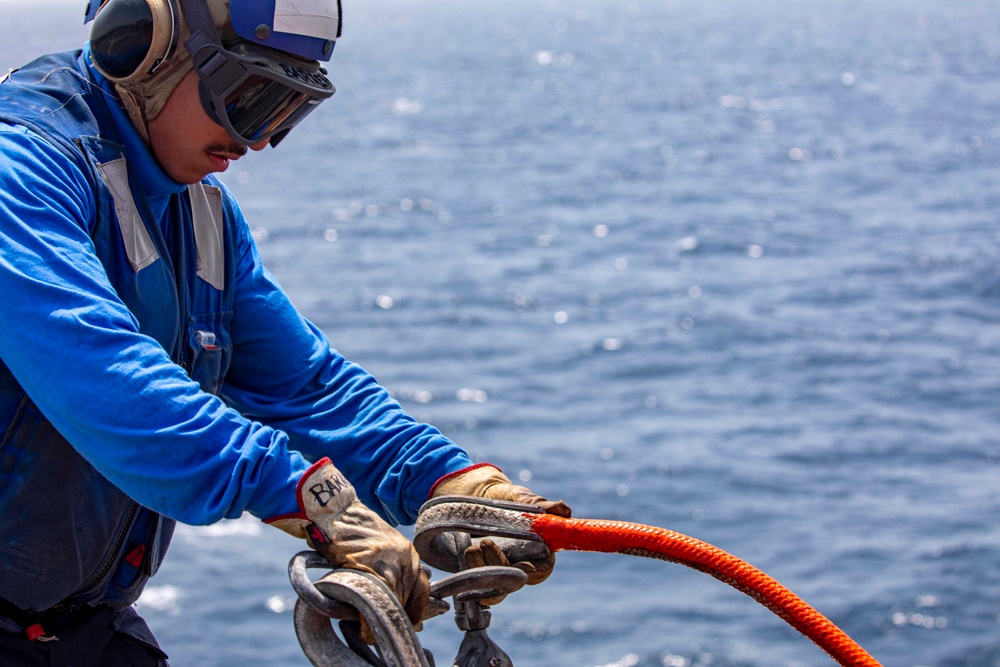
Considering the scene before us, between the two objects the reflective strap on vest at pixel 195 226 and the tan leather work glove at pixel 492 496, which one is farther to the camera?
the tan leather work glove at pixel 492 496

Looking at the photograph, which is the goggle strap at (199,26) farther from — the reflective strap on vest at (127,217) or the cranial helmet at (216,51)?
the reflective strap on vest at (127,217)

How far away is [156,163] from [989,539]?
18195 millimetres

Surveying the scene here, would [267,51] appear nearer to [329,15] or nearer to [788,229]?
[329,15]

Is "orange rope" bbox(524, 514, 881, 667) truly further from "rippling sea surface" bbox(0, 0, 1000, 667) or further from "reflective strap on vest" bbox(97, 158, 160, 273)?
"rippling sea surface" bbox(0, 0, 1000, 667)

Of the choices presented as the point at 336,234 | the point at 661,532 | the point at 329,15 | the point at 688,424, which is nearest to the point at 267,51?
the point at 329,15

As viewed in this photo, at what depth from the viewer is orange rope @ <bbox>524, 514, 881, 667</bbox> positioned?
10.2ft

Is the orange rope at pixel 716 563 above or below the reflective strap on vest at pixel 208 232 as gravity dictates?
below

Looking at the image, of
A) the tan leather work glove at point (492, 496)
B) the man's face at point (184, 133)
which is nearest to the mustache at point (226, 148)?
the man's face at point (184, 133)

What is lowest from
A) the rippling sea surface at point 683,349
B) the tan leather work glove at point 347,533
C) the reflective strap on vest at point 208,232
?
the tan leather work glove at point 347,533

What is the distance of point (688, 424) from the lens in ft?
81.1

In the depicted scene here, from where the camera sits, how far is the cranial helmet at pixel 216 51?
10.2ft

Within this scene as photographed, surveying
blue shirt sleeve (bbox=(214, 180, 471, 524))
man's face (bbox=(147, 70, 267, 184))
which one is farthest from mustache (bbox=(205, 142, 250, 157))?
blue shirt sleeve (bbox=(214, 180, 471, 524))

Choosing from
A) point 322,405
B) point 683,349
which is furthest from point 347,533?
point 683,349

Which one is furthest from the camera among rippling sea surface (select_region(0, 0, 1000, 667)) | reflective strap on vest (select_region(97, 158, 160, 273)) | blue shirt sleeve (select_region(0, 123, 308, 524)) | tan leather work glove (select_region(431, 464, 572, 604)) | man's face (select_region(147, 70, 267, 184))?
rippling sea surface (select_region(0, 0, 1000, 667))
